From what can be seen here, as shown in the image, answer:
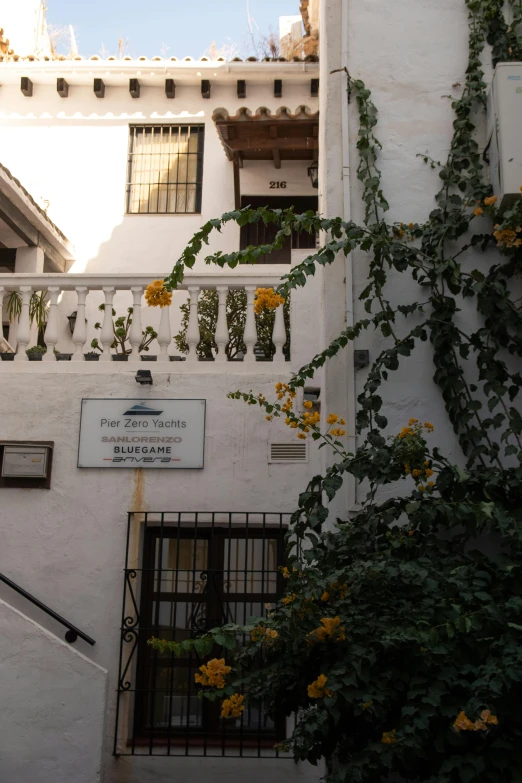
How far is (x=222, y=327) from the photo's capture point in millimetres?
6965

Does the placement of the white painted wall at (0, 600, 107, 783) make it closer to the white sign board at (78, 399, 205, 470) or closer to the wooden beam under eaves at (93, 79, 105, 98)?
the white sign board at (78, 399, 205, 470)

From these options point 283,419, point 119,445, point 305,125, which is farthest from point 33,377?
point 305,125

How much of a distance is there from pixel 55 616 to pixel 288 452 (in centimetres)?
204

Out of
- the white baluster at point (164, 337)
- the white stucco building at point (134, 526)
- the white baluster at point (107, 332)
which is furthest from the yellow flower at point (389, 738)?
the white baluster at point (107, 332)

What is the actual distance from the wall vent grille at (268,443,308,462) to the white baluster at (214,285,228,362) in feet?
2.70


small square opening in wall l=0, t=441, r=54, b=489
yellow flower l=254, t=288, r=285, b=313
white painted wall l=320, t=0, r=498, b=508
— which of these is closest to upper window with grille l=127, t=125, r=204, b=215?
small square opening in wall l=0, t=441, r=54, b=489

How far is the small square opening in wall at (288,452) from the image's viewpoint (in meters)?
6.72

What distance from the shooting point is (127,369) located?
7.01 metres

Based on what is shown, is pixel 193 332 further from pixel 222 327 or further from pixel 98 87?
pixel 98 87

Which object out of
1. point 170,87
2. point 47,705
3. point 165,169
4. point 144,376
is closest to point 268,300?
point 144,376

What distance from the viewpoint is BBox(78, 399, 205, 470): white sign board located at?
6715 millimetres

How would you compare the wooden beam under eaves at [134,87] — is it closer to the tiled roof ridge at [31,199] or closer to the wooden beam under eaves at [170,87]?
the wooden beam under eaves at [170,87]

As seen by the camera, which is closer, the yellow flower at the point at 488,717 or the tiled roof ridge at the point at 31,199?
the yellow flower at the point at 488,717

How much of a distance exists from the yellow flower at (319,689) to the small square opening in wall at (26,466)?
335cm
